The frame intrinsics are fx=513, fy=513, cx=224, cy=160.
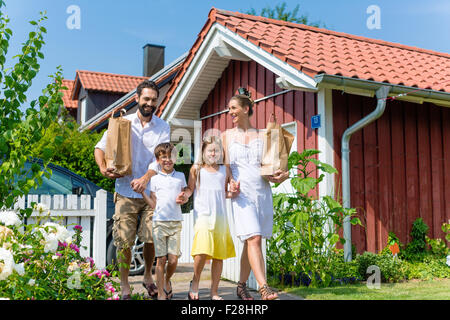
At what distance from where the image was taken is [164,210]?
15.0 ft

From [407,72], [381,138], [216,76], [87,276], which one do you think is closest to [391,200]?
[381,138]

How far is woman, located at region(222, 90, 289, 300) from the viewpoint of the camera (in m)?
4.54

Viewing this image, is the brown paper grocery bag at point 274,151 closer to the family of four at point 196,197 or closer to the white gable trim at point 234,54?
the family of four at point 196,197

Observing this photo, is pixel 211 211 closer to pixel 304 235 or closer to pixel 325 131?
pixel 304 235

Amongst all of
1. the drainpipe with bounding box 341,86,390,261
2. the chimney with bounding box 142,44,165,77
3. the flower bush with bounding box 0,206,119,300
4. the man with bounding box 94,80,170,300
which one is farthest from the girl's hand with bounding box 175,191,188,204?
the chimney with bounding box 142,44,165,77

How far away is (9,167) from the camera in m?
3.05

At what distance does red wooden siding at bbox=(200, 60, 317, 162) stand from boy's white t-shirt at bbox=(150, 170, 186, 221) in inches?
136

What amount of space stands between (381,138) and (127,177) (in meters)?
4.64

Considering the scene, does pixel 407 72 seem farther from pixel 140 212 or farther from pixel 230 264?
pixel 140 212

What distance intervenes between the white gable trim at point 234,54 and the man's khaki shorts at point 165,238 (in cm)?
318

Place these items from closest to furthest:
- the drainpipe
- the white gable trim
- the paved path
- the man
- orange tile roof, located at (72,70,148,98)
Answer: the man < the paved path < the drainpipe < the white gable trim < orange tile roof, located at (72,70,148,98)

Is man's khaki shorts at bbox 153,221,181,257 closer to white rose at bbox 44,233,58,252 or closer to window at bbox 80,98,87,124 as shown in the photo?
white rose at bbox 44,233,58,252

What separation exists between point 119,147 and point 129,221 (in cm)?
66
